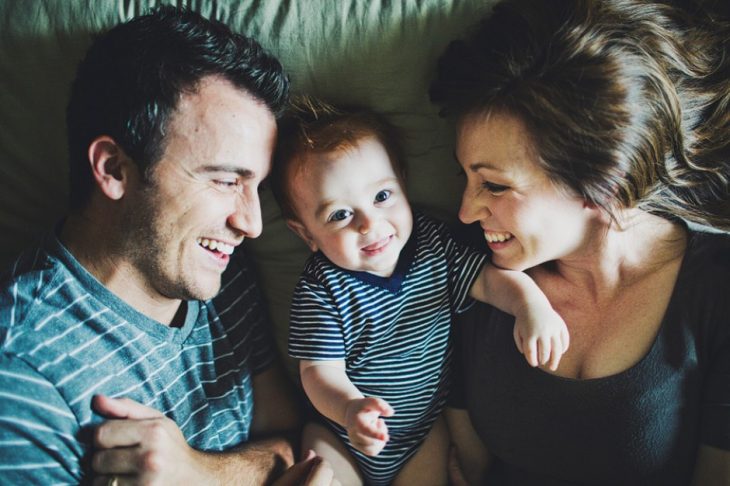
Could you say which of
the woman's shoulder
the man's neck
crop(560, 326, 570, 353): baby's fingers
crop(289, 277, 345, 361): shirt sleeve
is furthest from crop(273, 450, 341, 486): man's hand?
the woman's shoulder

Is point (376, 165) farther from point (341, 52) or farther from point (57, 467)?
point (57, 467)

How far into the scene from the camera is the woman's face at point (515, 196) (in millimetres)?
1073

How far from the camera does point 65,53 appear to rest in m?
1.28

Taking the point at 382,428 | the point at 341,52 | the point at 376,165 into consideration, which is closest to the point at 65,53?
the point at 341,52

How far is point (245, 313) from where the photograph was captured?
1447 mm

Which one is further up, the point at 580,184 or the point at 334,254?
the point at 580,184

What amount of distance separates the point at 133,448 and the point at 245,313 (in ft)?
1.36

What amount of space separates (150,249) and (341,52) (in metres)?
0.54

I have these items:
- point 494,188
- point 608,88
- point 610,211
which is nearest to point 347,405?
point 494,188

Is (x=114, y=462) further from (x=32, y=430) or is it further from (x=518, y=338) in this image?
(x=518, y=338)

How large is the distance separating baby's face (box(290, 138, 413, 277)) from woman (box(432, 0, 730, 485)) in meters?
0.14

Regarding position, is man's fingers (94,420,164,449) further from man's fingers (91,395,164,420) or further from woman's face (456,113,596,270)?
woman's face (456,113,596,270)

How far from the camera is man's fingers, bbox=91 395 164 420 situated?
112 cm

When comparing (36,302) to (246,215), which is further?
(246,215)
